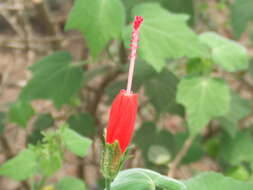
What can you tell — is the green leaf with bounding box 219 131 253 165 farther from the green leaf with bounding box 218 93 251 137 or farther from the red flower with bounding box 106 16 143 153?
the red flower with bounding box 106 16 143 153

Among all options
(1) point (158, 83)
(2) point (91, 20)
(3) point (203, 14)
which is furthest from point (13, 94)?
(2) point (91, 20)

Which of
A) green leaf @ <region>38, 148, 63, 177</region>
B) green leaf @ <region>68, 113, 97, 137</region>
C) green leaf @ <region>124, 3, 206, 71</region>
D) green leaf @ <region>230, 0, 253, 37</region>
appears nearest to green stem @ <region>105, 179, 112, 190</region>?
green leaf @ <region>38, 148, 63, 177</region>

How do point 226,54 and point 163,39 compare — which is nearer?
point 163,39

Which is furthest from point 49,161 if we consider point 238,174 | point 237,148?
point 237,148

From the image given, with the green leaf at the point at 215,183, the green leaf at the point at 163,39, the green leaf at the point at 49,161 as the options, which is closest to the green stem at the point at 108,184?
the green leaf at the point at 215,183

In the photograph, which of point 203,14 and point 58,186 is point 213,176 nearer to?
point 58,186

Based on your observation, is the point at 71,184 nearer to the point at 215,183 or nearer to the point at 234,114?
the point at 215,183
